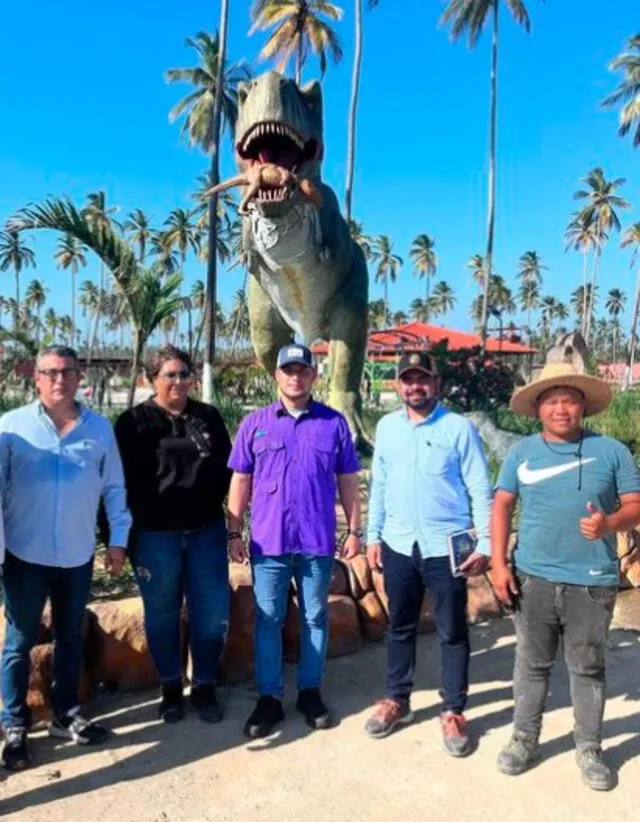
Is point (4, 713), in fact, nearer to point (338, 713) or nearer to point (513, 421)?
point (338, 713)

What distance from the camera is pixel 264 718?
9.40 feet

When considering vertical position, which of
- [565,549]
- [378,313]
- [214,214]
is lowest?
[565,549]

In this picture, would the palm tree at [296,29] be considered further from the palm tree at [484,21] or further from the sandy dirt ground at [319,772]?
the sandy dirt ground at [319,772]

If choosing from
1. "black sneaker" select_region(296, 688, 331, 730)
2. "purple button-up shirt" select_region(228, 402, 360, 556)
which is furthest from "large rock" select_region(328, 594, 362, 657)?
"purple button-up shirt" select_region(228, 402, 360, 556)

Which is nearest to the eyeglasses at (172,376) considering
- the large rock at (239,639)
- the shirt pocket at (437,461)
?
the shirt pocket at (437,461)

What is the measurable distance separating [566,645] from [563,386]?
91 centimetres

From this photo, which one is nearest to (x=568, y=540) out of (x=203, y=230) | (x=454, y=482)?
(x=454, y=482)

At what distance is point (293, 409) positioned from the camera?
2.94m

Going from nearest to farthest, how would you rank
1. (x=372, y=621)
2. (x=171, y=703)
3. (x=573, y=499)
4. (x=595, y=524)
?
(x=595, y=524), (x=573, y=499), (x=171, y=703), (x=372, y=621)

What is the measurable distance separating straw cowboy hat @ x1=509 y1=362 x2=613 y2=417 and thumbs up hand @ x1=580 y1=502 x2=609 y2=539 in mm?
420

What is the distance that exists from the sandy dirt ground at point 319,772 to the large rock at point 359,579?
67cm

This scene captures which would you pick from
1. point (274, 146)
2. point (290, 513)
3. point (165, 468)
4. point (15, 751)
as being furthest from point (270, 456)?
point (274, 146)

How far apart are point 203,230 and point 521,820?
38.7 m

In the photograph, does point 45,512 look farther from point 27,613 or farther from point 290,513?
point 290,513
